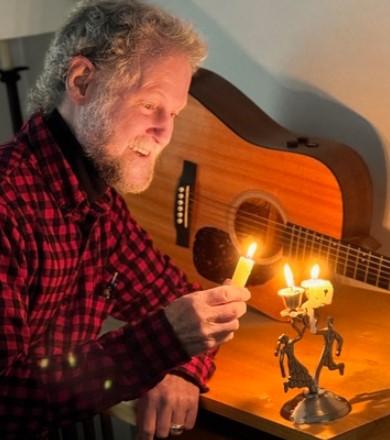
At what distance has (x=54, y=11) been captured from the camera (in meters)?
2.05

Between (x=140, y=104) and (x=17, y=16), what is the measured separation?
70cm

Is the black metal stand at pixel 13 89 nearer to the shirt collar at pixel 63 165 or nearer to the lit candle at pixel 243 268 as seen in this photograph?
the shirt collar at pixel 63 165

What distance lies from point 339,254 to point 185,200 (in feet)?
1.19

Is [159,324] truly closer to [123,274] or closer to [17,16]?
[123,274]

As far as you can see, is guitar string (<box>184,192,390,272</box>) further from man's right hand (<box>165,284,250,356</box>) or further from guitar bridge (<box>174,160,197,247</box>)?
man's right hand (<box>165,284,250,356</box>)

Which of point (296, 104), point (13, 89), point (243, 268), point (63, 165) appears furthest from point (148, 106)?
point (13, 89)

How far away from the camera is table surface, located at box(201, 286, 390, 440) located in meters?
1.25

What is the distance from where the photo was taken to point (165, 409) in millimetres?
1354

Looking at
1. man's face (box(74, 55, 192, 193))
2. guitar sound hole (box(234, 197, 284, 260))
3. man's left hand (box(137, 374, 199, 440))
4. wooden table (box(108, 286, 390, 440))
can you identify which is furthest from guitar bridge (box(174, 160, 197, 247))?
man's left hand (box(137, 374, 199, 440))

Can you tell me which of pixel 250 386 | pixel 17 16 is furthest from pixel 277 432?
pixel 17 16

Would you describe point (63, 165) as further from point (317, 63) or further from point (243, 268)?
point (317, 63)

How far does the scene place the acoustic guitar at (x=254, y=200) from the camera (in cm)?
159

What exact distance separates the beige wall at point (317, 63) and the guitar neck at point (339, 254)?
0.68 ft

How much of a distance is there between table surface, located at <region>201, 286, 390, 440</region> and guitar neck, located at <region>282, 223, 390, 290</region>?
102mm
